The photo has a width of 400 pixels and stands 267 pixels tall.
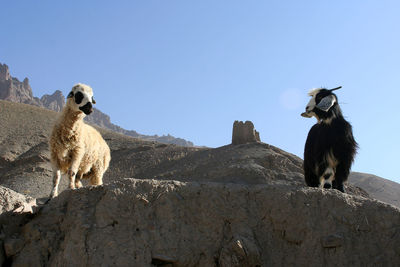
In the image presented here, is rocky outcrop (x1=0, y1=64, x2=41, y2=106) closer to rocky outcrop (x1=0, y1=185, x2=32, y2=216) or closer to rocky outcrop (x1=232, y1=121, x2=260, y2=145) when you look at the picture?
rocky outcrop (x1=232, y1=121, x2=260, y2=145)

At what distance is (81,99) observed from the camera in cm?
970

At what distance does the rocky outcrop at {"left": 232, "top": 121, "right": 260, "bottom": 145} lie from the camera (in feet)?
109

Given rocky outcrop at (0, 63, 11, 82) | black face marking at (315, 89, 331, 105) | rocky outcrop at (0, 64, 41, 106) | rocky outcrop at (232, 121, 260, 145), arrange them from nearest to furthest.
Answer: black face marking at (315, 89, 331, 105) → rocky outcrop at (232, 121, 260, 145) → rocky outcrop at (0, 64, 41, 106) → rocky outcrop at (0, 63, 11, 82)

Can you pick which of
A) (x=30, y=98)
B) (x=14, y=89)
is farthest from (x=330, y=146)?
(x=30, y=98)

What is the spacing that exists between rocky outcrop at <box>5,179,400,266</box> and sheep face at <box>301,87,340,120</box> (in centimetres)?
200

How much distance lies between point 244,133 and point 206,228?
85.9ft

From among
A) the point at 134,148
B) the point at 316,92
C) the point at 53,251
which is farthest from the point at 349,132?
the point at 134,148

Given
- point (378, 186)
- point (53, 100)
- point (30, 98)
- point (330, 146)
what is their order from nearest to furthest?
point (330, 146) < point (378, 186) < point (30, 98) < point (53, 100)

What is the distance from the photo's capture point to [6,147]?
38.3 meters

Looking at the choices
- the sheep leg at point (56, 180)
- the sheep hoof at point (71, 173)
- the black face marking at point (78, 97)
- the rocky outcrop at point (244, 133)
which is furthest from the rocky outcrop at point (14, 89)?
the sheep hoof at point (71, 173)

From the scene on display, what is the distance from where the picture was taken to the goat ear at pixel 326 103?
9445mm

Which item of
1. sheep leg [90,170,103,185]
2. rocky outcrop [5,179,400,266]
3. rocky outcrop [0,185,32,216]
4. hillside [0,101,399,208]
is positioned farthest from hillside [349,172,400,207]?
rocky outcrop [0,185,32,216]

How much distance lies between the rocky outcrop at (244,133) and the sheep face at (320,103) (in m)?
23.0

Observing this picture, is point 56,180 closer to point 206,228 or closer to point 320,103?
point 206,228
